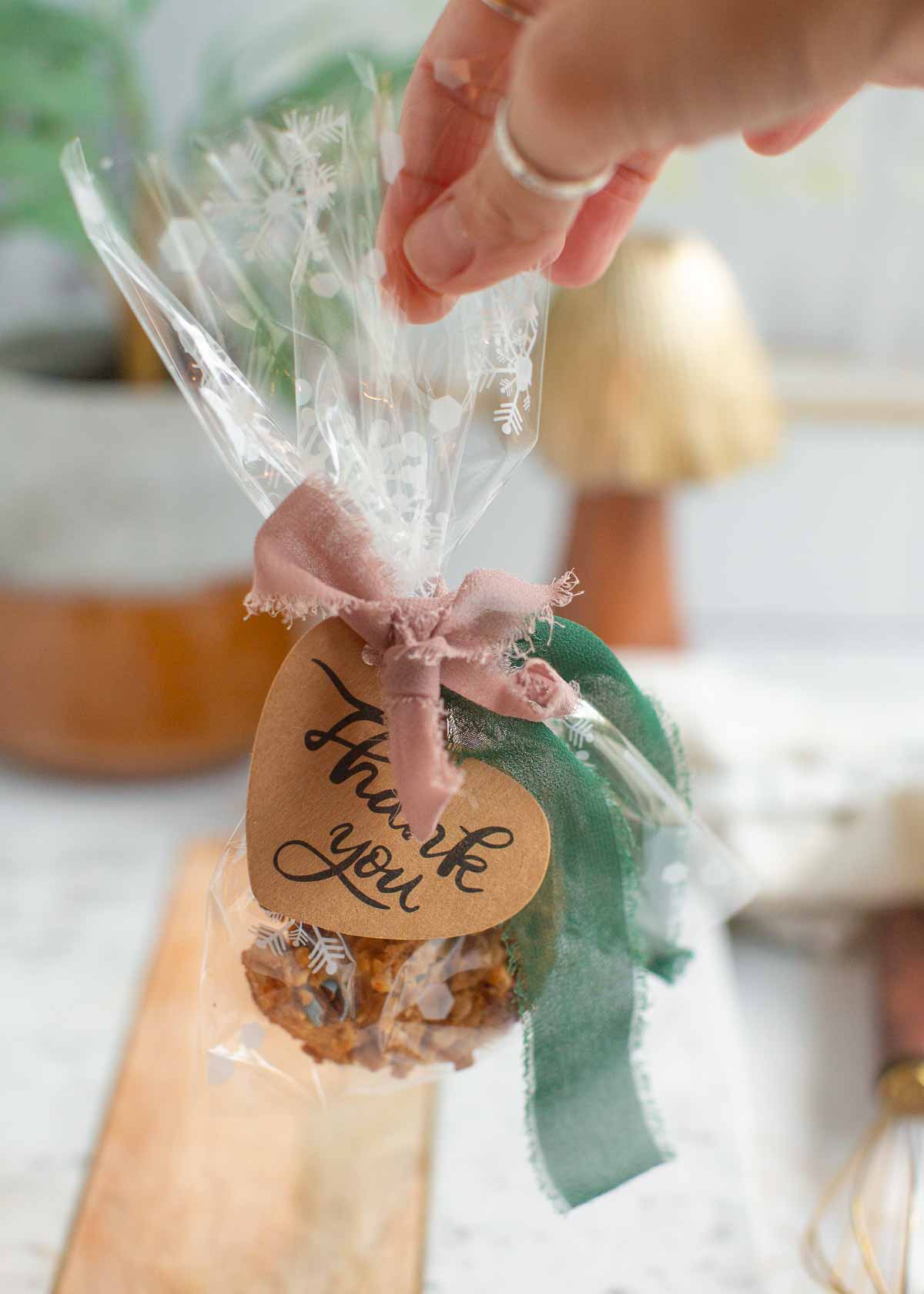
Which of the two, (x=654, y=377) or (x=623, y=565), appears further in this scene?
(x=623, y=565)

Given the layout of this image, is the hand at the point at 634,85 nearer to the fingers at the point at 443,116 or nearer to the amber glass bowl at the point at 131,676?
the fingers at the point at 443,116

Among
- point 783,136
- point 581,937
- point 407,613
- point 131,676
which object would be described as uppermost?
point 783,136

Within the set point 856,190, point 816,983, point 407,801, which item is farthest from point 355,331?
point 856,190

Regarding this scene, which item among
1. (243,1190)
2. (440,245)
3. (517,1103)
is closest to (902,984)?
(517,1103)

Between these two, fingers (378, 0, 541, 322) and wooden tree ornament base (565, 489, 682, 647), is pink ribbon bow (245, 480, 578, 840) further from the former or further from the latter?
wooden tree ornament base (565, 489, 682, 647)

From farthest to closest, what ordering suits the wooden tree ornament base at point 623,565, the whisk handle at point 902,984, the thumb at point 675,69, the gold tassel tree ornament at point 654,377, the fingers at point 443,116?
the wooden tree ornament base at point 623,565 → the gold tassel tree ornament at point 654,377 → the whisk handle at point 902,984 → the fingers at point 443,116 → the thumb at point 675,69

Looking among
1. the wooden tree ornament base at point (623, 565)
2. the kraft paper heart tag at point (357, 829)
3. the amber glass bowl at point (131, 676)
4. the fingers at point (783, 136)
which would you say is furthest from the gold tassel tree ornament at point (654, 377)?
the kraft paper heart tag at point (357, 829)

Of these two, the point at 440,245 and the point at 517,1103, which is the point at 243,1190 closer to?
the point at 517,1103
